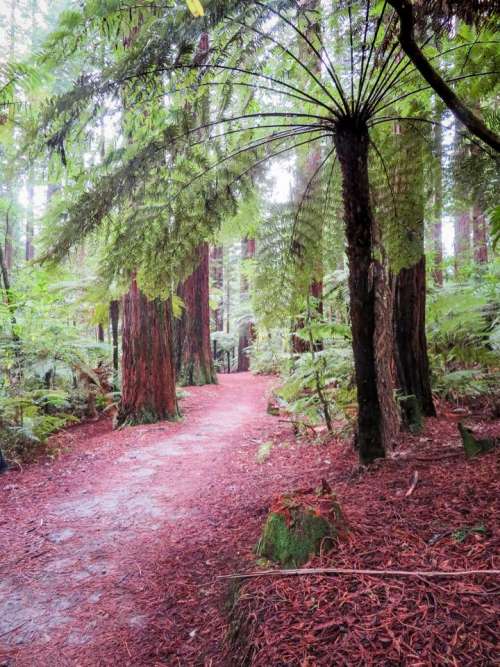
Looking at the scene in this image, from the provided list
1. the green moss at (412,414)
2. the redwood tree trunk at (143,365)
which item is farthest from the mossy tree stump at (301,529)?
the redwood tree trunk at (143,365)

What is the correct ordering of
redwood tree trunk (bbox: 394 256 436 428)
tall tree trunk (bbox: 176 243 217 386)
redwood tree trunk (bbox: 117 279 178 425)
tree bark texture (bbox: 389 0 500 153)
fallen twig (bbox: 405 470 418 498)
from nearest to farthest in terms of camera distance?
tree bark texture (bbox: 389 0 500 153) → fallen twig (bbox: 405 470 418 498) → redwood tree trunk (bbox: 394 256 436 428) → redwood tree trunk (bbox: 117 279 178 425) → tall tree trunk (bbox: 176 243 217 386)

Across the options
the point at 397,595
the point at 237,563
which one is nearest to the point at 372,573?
the point at 397,595

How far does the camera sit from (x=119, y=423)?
613 cm

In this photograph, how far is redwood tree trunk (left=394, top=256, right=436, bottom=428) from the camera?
3736mm

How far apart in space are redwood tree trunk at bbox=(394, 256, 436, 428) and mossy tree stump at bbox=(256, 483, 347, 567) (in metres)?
2.06

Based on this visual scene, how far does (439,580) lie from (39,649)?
1.84 metres

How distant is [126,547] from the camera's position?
8.81 feet

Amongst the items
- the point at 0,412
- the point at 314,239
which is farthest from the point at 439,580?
the point at 0,412

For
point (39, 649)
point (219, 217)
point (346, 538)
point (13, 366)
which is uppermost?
point (219, 217)

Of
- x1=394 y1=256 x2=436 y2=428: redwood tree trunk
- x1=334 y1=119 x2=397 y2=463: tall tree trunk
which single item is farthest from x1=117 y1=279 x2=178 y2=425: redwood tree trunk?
x1=334 y1=119 x2=397 y2=463: tall tree trunk

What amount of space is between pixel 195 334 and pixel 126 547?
7530mm

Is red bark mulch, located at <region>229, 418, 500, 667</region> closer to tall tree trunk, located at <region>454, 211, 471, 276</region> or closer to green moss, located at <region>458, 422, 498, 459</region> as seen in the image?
green moss, located at <region>458, 422, 498, 459</region>

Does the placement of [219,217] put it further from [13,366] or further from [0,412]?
[13,366]

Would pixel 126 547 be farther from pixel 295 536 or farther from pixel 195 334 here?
pixel 195 334
